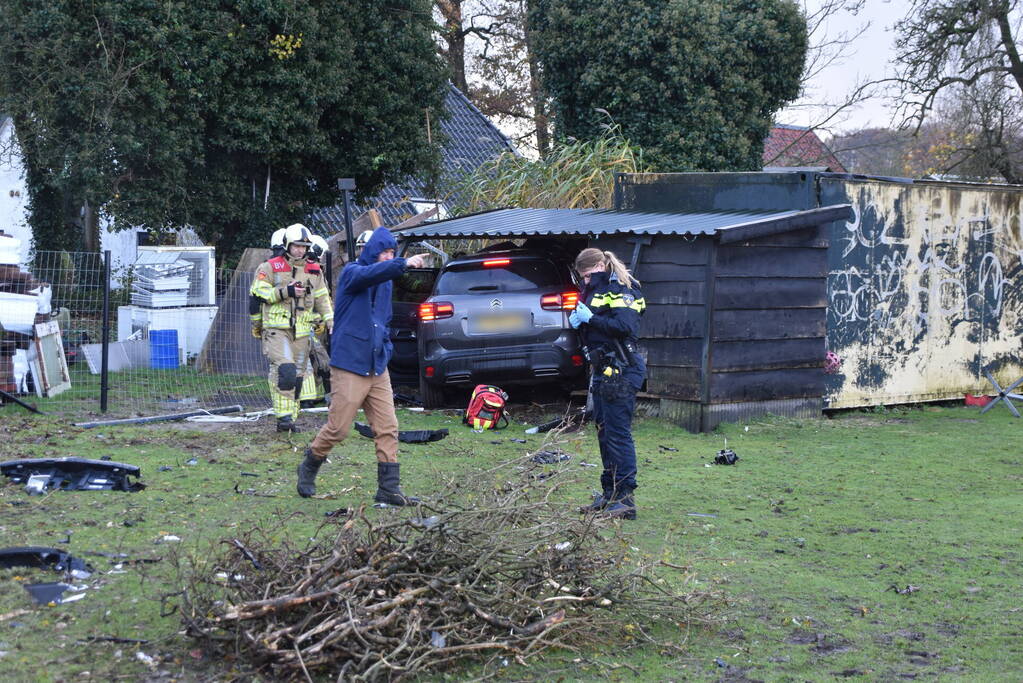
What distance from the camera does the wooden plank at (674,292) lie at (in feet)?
35.7

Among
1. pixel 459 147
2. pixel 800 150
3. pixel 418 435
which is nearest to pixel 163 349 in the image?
pixel 418 435

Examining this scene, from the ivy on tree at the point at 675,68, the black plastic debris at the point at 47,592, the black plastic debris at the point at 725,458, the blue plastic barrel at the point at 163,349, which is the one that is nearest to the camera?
the black plastic debris at the point at 47,592

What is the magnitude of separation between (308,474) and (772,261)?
234 inches

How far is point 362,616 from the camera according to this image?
4223 millimetres

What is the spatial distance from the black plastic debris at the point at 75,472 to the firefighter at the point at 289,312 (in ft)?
8.01

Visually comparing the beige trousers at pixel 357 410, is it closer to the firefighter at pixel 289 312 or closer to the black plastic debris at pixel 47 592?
the black plastic debris at pixel 47 592

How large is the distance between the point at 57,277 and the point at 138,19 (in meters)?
6.63

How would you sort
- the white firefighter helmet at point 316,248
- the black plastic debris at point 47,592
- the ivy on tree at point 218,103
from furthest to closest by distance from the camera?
the ivy on tree at point 218,103, the white firefighter helmet at point 316,248, the black plastic debris at point 47,592

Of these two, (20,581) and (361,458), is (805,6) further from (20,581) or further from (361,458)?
(20,581)

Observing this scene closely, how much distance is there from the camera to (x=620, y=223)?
38.5 ft

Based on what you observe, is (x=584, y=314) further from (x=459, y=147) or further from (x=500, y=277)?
(x=459, y=147)

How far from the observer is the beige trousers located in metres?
7.13

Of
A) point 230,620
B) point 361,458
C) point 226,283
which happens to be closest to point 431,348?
point 361,458

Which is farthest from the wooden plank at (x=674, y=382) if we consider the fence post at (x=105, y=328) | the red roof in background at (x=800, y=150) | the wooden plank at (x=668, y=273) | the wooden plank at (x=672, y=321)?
the red roof in background at (x=800, y=150)
